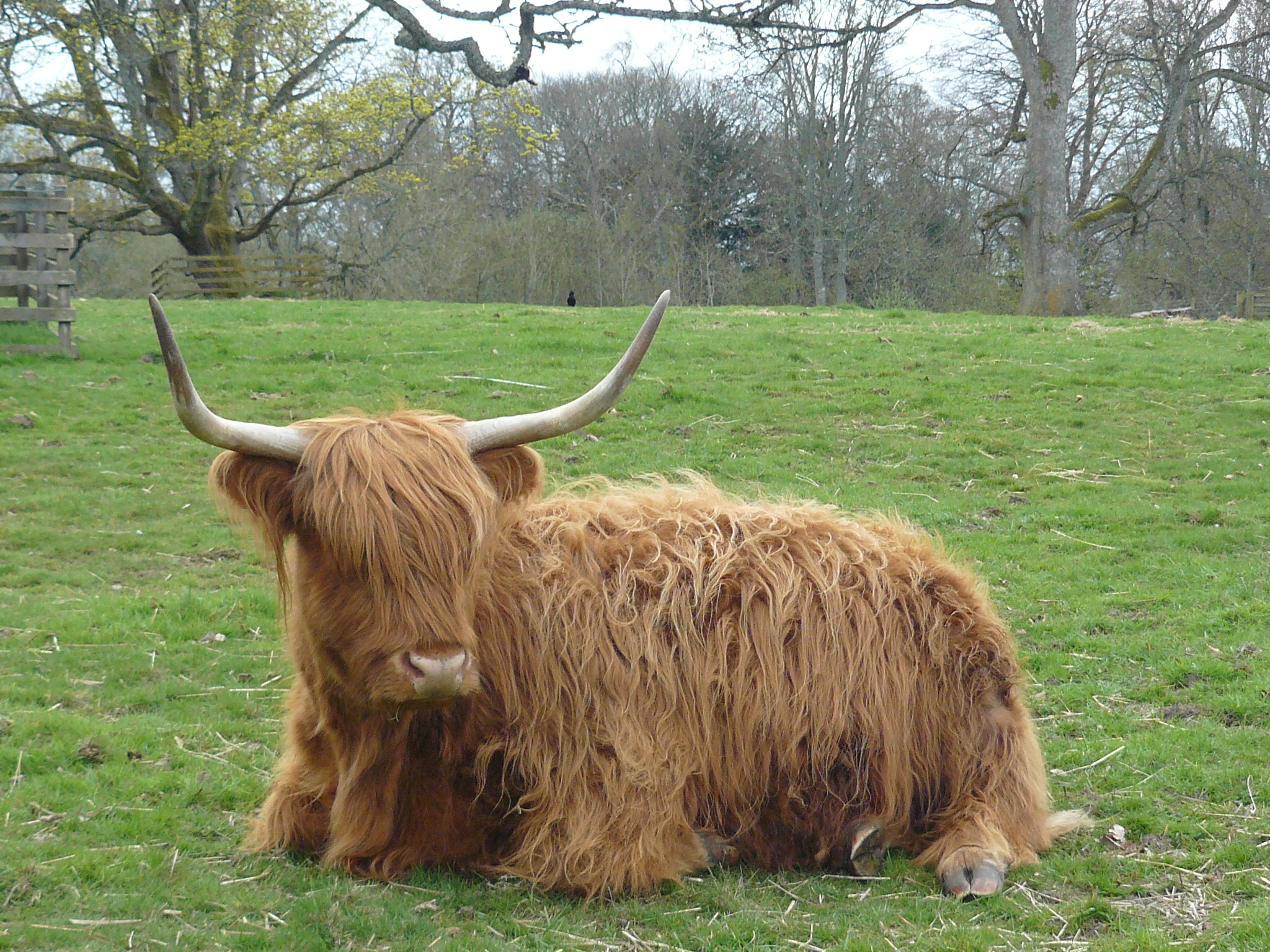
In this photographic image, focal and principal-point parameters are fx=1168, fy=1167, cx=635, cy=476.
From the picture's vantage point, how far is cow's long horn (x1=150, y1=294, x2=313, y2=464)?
9.55 ft

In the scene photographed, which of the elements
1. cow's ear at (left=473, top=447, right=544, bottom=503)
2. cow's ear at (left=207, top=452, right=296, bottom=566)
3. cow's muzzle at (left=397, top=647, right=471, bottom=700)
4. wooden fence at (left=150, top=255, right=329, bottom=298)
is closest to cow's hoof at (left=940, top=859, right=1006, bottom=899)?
cow's muzzle at (left=397, top=647, right=471, bottom=700)

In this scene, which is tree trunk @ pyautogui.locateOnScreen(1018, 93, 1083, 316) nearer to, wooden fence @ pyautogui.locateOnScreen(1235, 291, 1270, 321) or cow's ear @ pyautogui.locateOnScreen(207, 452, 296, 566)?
wooden fence @ pyautogui.locateOnScreen(1235, 291, 1270, 321)

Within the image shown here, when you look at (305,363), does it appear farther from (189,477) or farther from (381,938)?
(381,938)

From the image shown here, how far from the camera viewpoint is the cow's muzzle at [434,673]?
2.95 meters

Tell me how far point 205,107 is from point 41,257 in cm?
1125

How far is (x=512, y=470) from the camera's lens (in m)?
3.54

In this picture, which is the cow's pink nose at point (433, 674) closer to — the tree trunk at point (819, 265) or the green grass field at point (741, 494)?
the green grass field at point (741, 494)

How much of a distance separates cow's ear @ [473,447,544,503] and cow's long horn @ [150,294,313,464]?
1.74 ft

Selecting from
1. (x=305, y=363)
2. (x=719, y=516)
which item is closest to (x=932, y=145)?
(x=305, y=363)

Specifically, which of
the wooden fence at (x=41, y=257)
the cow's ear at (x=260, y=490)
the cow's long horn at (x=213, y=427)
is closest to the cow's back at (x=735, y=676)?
the cow's ear at (x=260, y=490)

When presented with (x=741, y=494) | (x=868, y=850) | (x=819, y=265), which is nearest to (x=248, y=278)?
(x=819, y=265)

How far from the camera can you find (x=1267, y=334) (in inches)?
583

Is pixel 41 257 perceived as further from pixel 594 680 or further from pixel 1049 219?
pixel 1049 219

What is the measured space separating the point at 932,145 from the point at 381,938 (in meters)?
32.5
